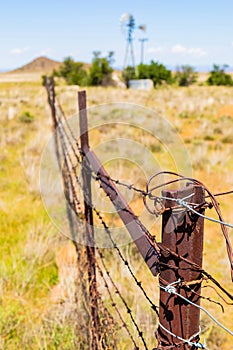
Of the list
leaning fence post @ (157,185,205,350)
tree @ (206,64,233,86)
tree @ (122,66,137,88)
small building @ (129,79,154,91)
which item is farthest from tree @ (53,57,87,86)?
leaning fence post @ (157,185,205,350)

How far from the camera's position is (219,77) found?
4228 cm

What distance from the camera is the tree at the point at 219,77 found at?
138 feet

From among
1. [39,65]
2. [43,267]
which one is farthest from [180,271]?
[39,65]

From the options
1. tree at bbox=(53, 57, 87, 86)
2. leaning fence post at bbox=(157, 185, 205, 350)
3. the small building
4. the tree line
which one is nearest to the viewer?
leaning fence post at bbox=(157, 185, 205, 350)

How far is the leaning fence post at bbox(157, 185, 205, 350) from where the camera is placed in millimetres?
957

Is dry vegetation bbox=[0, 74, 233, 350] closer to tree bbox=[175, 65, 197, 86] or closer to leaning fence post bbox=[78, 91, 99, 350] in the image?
leaning fence post bbox=[78, 91, 99, 350]

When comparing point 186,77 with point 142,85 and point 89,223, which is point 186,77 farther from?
point 89,223

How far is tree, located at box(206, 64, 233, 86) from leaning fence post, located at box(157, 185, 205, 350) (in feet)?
143

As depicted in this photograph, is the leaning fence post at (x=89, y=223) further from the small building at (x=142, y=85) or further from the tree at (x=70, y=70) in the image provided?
the tree at (x=70, y=70)

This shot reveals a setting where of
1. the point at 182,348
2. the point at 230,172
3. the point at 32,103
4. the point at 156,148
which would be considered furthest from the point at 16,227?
the point at 32,103

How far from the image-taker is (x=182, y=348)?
1078 millimetres

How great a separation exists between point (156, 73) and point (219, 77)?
→ 23.9ft

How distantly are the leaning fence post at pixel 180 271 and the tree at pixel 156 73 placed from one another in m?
41.1

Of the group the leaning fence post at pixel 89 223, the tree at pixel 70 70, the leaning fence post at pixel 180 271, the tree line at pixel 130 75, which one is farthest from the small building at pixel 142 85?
the leaning fence post at pixel 180 271
